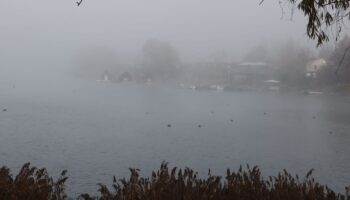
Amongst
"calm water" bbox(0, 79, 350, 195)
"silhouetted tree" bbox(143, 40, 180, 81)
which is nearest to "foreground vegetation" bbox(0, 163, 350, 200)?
"calm water" bbox(0, 79, 350, 195)

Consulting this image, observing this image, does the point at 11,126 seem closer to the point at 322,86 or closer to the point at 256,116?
the point at 256,116

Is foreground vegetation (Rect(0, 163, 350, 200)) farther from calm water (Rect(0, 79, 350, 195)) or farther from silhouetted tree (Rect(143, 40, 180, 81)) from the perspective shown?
silhouetted tree (Rect(143, 40, 180, 81))

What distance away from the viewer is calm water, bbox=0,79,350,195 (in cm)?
2828

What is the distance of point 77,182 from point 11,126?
94.0ft

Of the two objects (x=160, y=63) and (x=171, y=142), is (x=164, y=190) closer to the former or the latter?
(x=171, y=142)

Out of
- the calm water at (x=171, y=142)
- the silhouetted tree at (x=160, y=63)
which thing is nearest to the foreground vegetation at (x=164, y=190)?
the calm water at (x=171, y=142)

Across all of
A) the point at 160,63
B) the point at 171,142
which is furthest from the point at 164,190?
the point at 160,63

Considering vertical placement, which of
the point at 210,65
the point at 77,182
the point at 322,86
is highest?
the point at 210,65

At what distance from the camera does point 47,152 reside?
3294 centimetres

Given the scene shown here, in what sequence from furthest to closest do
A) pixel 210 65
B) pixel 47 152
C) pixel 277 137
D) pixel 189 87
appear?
pixel 210 65 < pixel 189 87 < pixel 277 137 < pixel 47 152

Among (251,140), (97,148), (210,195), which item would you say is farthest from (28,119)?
(210,195)

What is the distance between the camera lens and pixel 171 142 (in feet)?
131

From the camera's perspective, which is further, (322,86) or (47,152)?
(322,86)

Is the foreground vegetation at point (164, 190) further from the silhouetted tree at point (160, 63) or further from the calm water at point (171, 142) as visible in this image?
the silhouetted tree at point (160, 63)
